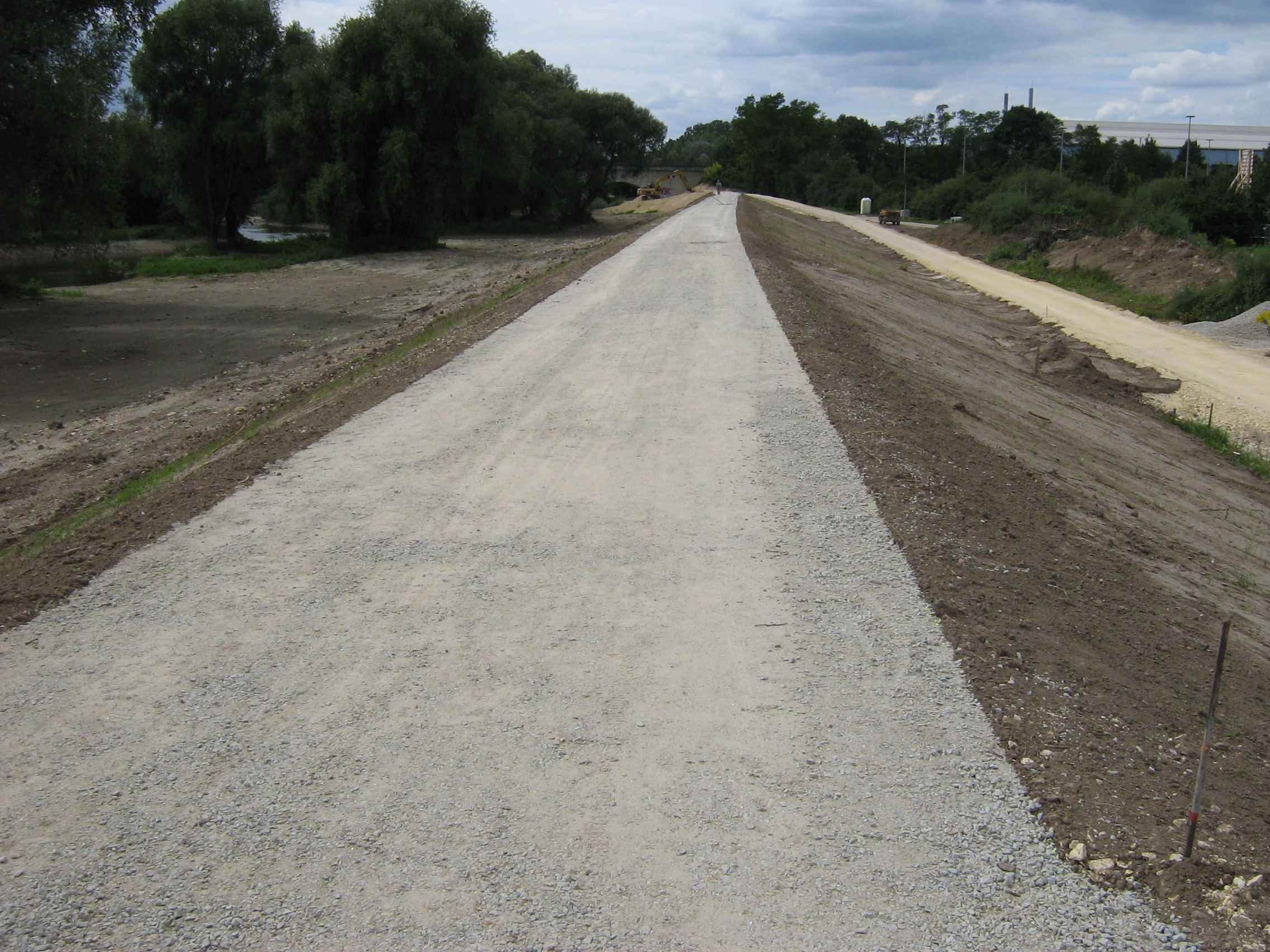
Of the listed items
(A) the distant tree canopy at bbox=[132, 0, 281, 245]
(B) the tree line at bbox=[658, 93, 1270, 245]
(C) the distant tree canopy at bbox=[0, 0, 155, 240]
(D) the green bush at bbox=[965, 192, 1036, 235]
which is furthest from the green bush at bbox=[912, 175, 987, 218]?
(C) the distant tree canopy at bbox=[0, 0, 155, 240]

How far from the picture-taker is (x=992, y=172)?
238 feet

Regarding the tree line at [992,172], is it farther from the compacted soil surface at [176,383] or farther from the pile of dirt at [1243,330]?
the compacted soil surface at [176,383]

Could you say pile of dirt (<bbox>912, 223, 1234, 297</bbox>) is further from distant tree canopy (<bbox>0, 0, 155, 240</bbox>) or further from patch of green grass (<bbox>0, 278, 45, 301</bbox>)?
patch of green grass (<bbox>0, 278, 45, 301</bbox>)

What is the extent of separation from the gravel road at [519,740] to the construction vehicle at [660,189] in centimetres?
8322

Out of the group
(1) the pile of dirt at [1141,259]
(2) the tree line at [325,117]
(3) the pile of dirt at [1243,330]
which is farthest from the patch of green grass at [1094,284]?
(2) the tree line at [325,117]

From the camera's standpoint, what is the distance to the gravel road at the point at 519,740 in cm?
343

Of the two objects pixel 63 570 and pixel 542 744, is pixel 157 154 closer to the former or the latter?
pixel 63 570

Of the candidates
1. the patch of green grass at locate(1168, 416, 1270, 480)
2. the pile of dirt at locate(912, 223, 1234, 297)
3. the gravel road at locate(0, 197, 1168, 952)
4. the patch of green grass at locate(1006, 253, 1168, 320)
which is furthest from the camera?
the pile of dirt at locate(912, 223, 1234, 297)

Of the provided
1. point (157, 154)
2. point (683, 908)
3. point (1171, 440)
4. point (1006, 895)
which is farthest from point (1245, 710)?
point (157, 154)

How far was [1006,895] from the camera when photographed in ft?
11.5

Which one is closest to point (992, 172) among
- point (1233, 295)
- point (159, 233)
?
point (1233, 295)

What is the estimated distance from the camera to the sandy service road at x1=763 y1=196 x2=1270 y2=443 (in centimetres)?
1866

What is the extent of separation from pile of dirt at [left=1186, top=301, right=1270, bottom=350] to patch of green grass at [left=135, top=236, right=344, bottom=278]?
30.9 meters

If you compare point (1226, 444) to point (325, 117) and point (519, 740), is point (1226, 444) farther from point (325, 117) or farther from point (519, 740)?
point (325, 117)
